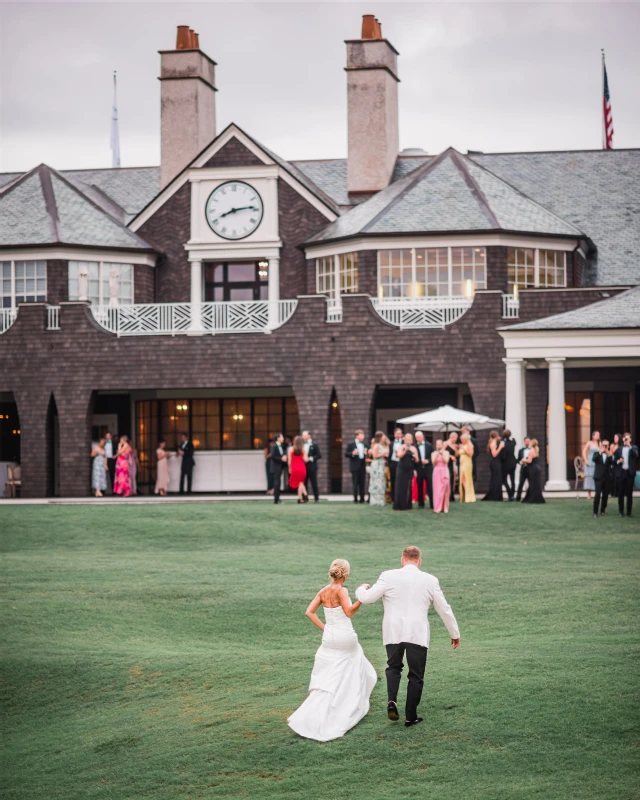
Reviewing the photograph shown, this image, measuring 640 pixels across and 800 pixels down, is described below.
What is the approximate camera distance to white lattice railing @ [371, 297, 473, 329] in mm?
34250

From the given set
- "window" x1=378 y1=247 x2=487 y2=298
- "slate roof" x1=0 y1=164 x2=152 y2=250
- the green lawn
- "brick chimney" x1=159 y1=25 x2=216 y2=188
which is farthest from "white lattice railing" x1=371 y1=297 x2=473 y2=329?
the green lawn

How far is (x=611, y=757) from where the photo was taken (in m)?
11.0

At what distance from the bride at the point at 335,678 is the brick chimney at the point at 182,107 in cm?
3123

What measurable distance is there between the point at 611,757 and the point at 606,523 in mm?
14103

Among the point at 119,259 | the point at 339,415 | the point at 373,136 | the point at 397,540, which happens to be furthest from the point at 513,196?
the point at 397,540

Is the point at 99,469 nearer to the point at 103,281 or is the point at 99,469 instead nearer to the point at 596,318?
the point at 103,281

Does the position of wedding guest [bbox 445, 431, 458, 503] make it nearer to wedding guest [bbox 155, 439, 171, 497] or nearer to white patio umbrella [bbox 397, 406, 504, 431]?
white patio umbrella [bbox 397, 406, 504, 431]

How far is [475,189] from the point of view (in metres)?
37.1

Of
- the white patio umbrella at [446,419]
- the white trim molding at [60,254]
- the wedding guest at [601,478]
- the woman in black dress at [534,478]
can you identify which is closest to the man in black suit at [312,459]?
the white patio umbrella at [446,419]

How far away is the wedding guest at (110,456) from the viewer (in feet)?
114

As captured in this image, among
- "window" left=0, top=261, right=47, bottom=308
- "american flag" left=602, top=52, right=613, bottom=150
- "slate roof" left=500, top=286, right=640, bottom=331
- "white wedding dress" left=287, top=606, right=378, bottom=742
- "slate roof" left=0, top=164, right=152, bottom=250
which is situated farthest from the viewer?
"american flag" left=602, top=52, right=613, bottom=150

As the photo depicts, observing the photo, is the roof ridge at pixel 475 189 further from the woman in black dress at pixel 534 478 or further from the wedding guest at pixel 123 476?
the wedding guest at pixel 123 476

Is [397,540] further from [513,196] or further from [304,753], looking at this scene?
[513,196]

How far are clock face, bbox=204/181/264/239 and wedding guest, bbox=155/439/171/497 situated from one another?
6.92 metres
